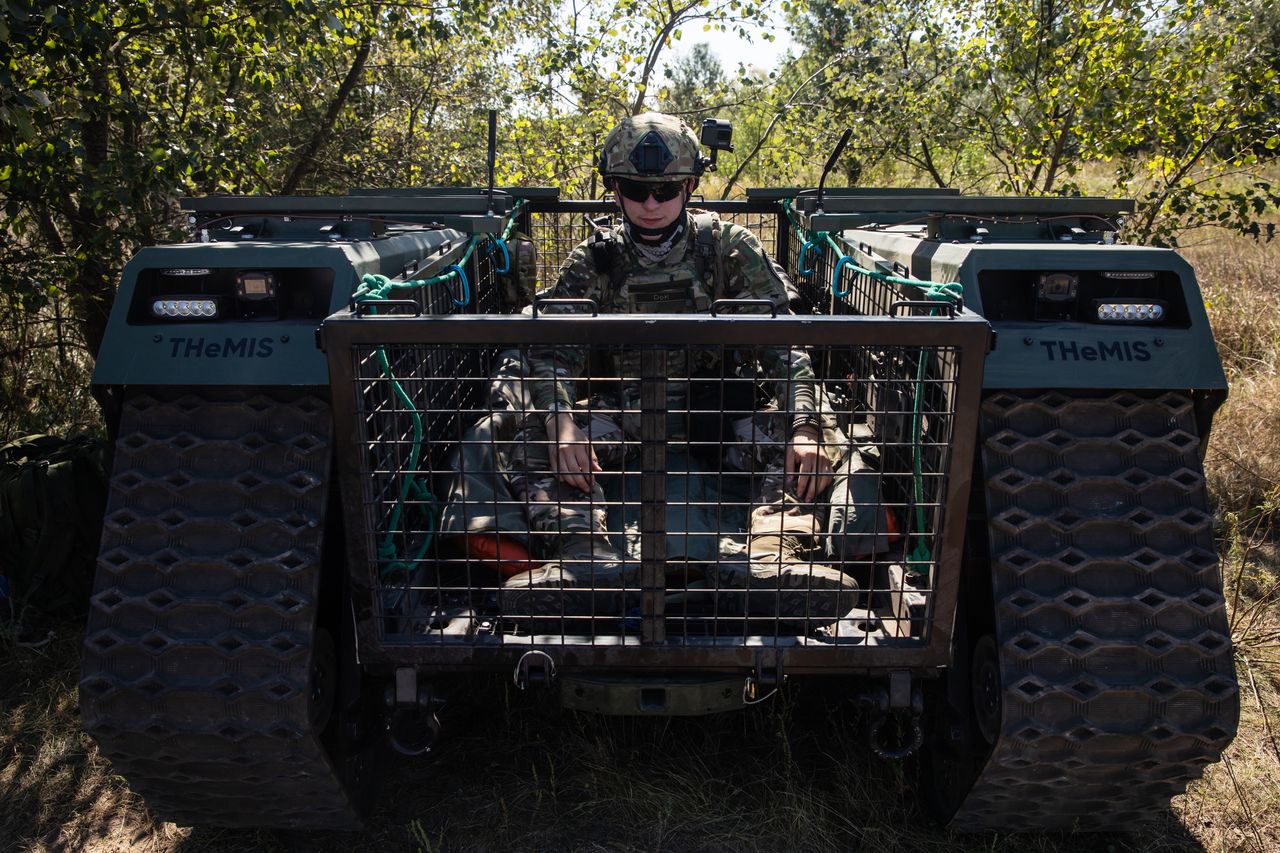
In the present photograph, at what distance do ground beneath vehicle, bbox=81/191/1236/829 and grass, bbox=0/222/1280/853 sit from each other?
1.17 ft

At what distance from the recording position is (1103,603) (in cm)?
244

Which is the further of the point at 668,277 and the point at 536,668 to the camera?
the point at 668,277

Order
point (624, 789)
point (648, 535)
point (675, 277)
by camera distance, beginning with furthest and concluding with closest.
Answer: point (675, 277), point (624, 789), point (648, 535)

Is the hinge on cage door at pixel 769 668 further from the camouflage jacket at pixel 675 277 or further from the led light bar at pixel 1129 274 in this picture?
the camouflage jacket at pixel 675 277

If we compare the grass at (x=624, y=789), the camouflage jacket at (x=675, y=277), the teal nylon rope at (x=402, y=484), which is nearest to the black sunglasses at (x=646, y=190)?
the camouflage jacket at (x=675, y=277)

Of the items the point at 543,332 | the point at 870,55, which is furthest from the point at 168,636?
the point at 870,55

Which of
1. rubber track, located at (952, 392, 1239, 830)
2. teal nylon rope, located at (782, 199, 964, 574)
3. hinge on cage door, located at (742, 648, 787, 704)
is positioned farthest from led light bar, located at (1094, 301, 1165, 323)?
hinge on cage door, located at (742, 648, 787, 704)

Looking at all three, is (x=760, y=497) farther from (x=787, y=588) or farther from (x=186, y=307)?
(x=186, y=307)

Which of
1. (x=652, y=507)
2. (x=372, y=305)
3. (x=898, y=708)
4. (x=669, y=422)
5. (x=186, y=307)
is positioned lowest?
(x=898, y=708)

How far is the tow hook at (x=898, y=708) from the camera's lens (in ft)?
8.69

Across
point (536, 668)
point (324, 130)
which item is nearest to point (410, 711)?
point (536, 668)

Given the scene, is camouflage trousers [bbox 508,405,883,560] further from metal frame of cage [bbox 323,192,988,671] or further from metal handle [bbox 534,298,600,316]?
metal handle [bbox 534,298,600,316]

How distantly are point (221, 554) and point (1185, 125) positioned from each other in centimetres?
596

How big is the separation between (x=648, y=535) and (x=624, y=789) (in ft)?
3.83
